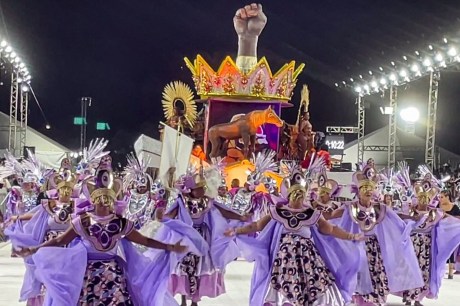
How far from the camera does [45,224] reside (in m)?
8.93

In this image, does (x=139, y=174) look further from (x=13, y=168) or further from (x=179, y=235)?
(x=179, y=235)

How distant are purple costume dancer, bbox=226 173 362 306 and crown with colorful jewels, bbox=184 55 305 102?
53.6 ft

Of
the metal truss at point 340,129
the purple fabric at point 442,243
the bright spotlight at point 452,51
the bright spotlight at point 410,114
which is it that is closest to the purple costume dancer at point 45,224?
the purple fabric at point 442,243

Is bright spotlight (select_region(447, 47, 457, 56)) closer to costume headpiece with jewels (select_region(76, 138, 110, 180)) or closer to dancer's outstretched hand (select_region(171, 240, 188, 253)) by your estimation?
costume headpiece with jewels (select_region(76, 138, 110, 180))

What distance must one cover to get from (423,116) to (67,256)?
94.2ft

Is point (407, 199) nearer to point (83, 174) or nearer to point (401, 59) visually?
point (83, 174)

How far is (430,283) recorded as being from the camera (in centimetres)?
1049

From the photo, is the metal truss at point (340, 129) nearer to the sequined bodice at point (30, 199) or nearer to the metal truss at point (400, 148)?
the metal truss at point (400, 148)

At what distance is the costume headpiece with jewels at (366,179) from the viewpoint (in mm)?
9000

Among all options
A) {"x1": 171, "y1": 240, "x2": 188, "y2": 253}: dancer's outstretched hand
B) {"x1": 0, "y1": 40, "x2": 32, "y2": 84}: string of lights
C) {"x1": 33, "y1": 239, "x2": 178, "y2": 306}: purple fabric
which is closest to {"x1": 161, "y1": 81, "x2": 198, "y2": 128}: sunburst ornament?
{"x1": 0, "y1": 40, "x2": 32, "y2": 84}: string of lights

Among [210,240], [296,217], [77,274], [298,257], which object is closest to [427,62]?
[210,240]

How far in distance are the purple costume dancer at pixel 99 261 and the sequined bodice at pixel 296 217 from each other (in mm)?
1498

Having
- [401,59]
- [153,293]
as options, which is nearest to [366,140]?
[401,59]

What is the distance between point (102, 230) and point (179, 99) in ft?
61.5
